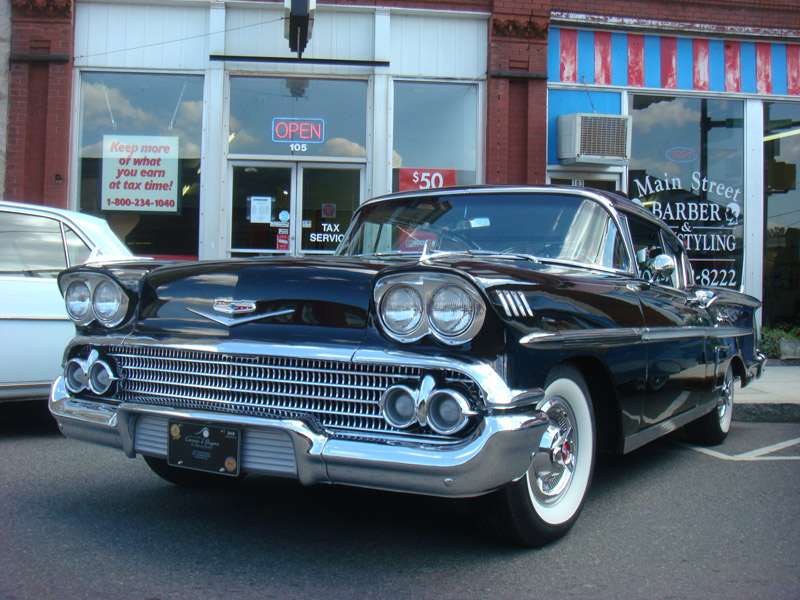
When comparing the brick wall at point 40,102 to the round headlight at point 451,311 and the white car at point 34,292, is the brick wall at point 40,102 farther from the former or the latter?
the round headlight at point 451,311

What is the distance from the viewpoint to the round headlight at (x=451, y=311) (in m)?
2.50

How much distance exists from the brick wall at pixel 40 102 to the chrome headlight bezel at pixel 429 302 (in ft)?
25.6

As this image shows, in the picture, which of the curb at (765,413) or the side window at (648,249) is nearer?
the side window at (648,249)

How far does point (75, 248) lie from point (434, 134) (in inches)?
221

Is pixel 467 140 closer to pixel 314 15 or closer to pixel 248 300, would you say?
pixel 314 15

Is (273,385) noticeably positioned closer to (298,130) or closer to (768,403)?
(768,403)

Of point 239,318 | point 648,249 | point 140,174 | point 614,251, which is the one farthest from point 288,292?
point 140,174

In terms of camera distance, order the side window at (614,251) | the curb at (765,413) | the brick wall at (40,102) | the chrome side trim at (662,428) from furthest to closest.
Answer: the brick wall at (40,102), the curb at (765,413), the side window at (614,251), the chrome side trim at (662,428)

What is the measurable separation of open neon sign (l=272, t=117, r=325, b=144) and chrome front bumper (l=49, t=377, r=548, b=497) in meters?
7.16

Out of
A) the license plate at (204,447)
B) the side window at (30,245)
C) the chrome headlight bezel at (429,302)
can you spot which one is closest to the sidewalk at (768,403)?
the chrome headlight bezel at (429,302)

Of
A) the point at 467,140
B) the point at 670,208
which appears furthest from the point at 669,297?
the point at 670,208

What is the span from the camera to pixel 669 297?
4.13 m

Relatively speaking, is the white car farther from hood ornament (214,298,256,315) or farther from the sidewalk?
the sidewalk

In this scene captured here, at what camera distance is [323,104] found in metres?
9.59
